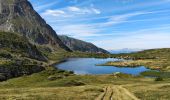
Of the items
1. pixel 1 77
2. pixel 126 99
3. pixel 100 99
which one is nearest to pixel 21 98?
pixel 100 99

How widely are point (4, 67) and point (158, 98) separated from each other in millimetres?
139871

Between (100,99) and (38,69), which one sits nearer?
(100,99)

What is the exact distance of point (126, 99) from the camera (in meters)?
48.2

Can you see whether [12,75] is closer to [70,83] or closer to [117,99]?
[70,83]

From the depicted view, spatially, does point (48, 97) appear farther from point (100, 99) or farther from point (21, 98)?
point (100, 99)

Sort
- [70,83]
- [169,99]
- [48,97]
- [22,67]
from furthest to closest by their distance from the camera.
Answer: [22,67]
[70,83]
[48,97]
[169,99]

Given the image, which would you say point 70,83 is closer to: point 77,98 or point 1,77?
point 77,98

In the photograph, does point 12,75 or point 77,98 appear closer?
point 77,98

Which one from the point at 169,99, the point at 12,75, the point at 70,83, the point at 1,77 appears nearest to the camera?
the point at 169,99

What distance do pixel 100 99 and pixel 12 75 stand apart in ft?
419

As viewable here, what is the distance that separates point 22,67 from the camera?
191 metres

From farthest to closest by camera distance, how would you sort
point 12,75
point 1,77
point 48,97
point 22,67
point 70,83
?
point 22,67
point 12,75
point 1,77
point 70,83
point 48,97

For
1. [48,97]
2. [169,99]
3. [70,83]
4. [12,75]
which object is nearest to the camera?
[169,99]

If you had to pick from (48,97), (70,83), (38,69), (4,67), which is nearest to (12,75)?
(4,67)
